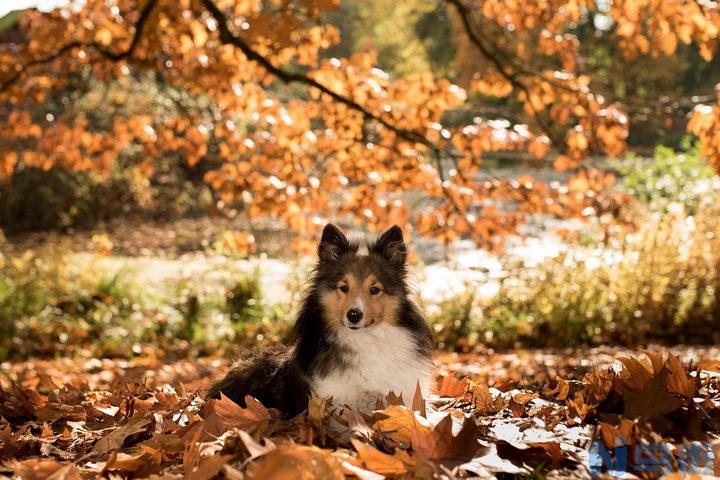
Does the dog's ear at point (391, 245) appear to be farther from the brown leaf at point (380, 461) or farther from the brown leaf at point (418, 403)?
the brown leaf at point (380, 461)

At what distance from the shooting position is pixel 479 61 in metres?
27.7

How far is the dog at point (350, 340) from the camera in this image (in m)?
3.20

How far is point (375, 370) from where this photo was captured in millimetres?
3236

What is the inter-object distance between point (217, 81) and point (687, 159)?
10263 mm

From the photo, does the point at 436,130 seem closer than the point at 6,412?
No

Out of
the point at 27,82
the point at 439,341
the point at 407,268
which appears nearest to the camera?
the point at 407,268

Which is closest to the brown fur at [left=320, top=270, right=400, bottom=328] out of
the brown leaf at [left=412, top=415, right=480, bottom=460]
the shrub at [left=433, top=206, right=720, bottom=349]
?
the brown leaf at [left=412, top=415, right=480, bottom=460]

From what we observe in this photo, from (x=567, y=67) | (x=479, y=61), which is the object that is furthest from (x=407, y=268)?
(x=479, y=61)

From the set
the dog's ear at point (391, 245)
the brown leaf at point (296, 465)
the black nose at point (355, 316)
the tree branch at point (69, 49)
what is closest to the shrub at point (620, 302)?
the tree branch at point (69, 49)

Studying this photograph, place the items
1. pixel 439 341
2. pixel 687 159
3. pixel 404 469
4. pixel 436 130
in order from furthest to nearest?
pixel 687 159, pixel 439 341, pixel 436 130, pixel 404 469

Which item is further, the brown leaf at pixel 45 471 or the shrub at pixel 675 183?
the shrub at pixel 675 183

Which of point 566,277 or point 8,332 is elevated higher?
point 566,277

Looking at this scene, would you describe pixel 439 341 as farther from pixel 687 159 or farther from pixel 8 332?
pixel 687 159

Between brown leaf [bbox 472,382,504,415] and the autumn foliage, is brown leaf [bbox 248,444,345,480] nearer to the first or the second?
brown leaf [bbox 472,382,504,415]
